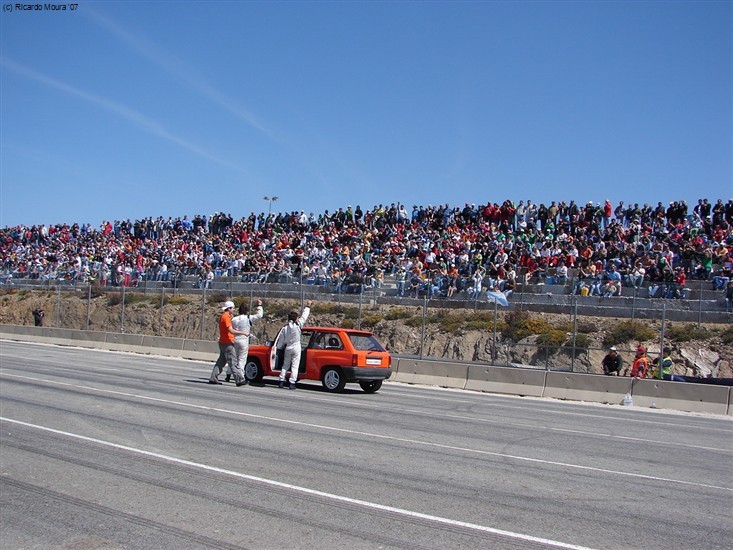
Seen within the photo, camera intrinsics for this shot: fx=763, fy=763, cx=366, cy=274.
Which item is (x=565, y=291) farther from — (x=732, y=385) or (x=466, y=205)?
(x=466, y=205)

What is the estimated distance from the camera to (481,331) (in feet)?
97.6

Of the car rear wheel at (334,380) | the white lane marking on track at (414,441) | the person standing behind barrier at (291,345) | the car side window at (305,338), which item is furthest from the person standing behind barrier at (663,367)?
the white lane marking on track at (414,441)

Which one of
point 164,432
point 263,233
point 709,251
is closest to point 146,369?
point 164,432

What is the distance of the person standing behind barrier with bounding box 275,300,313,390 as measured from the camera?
59.9 feet

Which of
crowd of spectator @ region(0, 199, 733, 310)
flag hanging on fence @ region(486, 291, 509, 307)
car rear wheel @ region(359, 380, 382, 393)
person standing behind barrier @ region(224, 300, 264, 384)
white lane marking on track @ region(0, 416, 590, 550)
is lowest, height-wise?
white lane marking on track @ region(0, 416, 590, 550)

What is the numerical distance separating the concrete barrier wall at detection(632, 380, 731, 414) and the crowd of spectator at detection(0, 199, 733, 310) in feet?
24.0

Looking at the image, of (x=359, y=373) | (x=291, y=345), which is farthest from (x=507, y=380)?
(x=291, y=345)

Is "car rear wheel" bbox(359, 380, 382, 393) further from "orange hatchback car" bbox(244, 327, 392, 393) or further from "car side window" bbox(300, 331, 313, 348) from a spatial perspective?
"car side window" bbox(300, 331, 313, 348)

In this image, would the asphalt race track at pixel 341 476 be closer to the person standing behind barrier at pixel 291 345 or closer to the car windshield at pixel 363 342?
the person standing behind barrier at pixel 291 345

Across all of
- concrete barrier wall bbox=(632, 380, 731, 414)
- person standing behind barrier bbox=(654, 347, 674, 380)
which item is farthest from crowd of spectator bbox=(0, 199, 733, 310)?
concrete barrier wall bbox=(632, 380, 731, 414)

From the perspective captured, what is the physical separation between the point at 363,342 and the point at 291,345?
190cm

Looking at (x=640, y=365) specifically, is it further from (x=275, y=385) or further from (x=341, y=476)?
(x=341, y=476)

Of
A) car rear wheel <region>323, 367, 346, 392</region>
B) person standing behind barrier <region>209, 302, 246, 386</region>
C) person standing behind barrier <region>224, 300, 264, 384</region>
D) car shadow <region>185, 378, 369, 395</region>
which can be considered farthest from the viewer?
car shadow <region>185, 378, 369, 395</region>

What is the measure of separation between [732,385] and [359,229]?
25.8 meters
